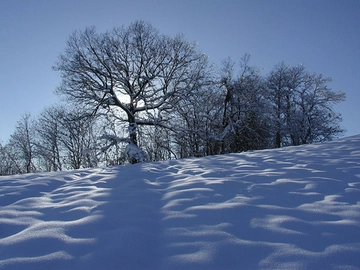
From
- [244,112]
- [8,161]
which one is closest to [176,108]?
[244,112]

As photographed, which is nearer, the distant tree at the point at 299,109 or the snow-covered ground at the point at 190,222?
the snow-covered ground at the point at 190,222

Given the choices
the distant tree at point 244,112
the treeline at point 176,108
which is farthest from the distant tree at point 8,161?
the distant tree at point 244,112

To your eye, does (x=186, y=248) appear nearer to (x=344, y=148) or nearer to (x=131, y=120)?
(x=344, y=148)

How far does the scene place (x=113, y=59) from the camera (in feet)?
50.9

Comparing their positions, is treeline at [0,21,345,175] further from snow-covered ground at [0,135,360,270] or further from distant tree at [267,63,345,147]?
snow-covered ground at [0,135,360,270]

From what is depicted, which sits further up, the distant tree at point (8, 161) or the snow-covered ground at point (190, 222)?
the distant tree at point (8, 161)

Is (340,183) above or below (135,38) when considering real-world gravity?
below

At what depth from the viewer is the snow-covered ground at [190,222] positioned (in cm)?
180

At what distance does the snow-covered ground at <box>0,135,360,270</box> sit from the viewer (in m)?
1.80

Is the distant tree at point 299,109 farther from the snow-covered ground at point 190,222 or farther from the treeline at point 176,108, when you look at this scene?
the snow-covered ground at point 190,222

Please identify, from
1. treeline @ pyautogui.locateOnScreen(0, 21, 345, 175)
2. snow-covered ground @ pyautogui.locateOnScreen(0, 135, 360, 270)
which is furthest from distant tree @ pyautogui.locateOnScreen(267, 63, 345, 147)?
snow-covered ground @ pyautogui.locateOnScreen(0, 135, 360, 270)

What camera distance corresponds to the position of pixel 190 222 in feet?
7.87

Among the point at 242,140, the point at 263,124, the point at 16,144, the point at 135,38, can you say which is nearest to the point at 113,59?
the point at 135,38

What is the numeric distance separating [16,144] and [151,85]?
15052mm
